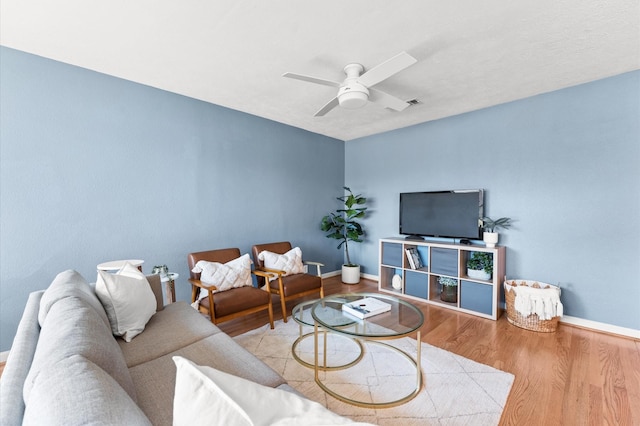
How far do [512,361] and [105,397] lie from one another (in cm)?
270

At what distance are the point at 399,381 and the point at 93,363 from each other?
184 centimetres

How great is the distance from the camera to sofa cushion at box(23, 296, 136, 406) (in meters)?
0.81

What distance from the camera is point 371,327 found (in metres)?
1.96

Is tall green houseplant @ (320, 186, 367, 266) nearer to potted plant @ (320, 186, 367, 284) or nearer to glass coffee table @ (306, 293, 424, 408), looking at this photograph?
potted plant @ (320, 186, 367, 284)

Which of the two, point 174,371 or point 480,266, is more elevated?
point 480,266

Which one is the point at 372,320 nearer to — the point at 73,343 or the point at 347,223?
the point at 73,343

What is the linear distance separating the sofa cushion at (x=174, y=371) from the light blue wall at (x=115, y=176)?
69.4 inches

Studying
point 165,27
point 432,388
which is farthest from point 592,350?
point 165,27

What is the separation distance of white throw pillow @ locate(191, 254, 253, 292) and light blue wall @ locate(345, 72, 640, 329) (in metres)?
2.91

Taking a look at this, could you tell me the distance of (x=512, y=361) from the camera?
88.2 inches

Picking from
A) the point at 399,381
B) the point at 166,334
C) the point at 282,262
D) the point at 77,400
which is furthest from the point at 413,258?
the point at 77,400

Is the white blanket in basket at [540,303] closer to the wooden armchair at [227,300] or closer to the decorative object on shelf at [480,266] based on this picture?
the decorative object on shelf at [480,266]

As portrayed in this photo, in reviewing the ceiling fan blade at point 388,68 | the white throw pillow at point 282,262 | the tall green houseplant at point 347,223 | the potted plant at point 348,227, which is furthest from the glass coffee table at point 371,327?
the tall green houseplant at point 347,223

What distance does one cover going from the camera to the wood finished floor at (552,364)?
1.69 meters
